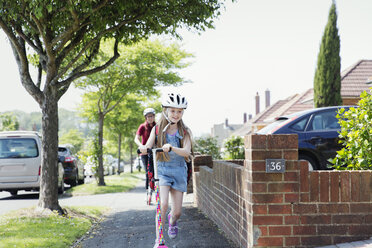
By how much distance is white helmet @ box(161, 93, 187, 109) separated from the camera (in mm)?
5613

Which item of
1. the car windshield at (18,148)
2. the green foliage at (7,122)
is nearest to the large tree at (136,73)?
the car windshield at (18,148)

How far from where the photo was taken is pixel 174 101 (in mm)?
5621

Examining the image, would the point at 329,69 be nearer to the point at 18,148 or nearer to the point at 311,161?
the point at 311,161

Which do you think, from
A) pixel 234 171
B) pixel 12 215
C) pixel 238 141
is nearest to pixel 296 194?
pixel 234 171

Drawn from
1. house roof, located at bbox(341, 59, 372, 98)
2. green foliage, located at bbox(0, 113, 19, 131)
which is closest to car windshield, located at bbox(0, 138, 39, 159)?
house roof, located at bbox(341, 59, 372, 98)

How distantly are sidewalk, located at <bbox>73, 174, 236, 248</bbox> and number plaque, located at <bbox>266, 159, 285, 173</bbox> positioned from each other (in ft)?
4.50

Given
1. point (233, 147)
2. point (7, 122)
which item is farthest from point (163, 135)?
point (7, 122)

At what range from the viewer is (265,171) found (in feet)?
15.9

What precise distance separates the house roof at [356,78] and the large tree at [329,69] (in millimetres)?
1142

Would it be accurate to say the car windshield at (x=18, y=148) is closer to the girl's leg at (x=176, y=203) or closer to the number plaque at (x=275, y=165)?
the girl's leg at (x=176, y=203)

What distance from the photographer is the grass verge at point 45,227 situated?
21.3 ft

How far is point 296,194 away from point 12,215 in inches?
250

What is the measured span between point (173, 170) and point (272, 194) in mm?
1478

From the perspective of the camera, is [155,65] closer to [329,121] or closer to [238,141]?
[238,141]
